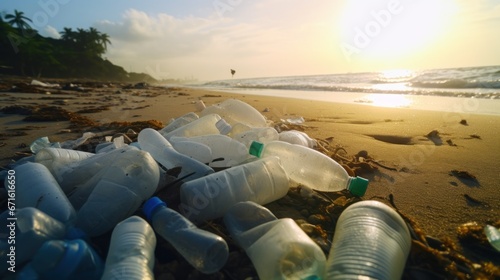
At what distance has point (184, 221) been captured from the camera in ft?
3.54

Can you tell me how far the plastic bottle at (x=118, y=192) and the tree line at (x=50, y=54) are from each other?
3354 cm

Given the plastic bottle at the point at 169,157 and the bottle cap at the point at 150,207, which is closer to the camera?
the bottle cap at the point at 150,207

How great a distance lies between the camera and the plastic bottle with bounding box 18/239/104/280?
788 millimetres

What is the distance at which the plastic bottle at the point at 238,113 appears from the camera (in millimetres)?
2789

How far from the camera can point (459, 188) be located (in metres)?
1.77

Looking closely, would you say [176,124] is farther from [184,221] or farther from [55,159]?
[184,221]

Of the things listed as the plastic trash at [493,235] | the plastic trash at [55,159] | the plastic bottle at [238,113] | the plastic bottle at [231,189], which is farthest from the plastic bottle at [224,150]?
the plastic trash at [493,235]

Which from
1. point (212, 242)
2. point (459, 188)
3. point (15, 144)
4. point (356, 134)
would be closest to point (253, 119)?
point (356, 134)

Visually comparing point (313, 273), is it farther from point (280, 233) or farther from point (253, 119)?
point (253, 119)

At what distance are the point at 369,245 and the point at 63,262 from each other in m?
0.97

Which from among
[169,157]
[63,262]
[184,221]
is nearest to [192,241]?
[184,221]

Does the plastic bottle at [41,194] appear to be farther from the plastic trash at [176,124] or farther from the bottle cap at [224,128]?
the plastic trash at [176,124]

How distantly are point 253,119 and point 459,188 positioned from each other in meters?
1.79

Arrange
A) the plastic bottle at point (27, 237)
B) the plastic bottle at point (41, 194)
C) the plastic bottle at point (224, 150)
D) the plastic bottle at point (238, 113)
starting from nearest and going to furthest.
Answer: the plastic bottle at point (27, 237) < the plastic bottle at point (41, 194) < the plastic bottle at point (224, 150) < the plastic bottle at point (238, 113)
